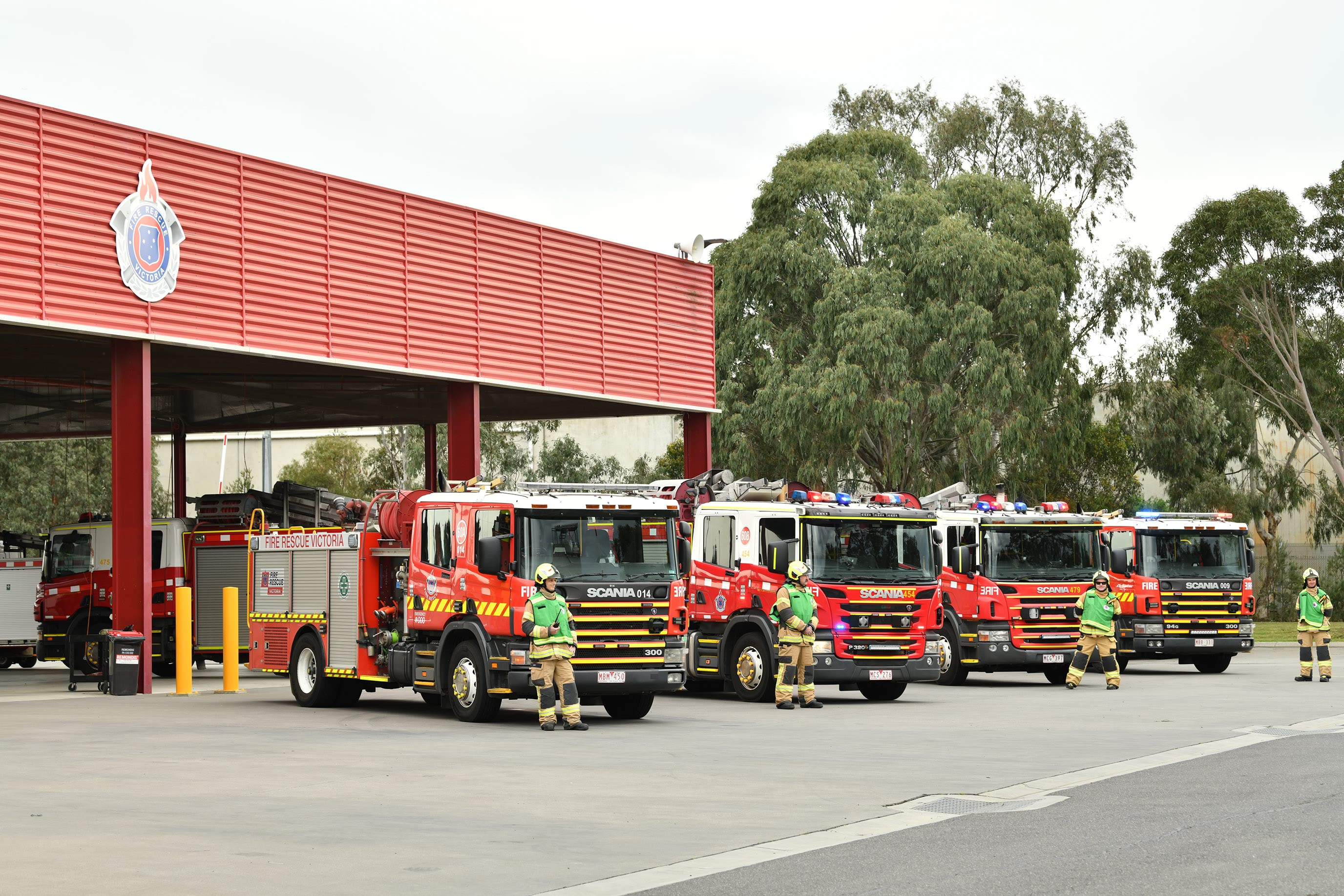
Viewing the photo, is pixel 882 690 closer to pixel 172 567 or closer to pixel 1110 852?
pixel 172 567

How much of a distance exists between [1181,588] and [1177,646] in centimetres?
97

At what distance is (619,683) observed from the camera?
1809 cm

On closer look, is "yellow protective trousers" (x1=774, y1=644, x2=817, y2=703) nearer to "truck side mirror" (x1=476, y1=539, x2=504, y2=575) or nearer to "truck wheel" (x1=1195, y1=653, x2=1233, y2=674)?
"truck side mirror" (x1=476, y1=539, x2=504, y2=575)

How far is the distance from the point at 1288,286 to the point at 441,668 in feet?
129

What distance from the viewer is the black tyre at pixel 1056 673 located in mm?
26031

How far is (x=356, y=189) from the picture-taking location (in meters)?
28.0

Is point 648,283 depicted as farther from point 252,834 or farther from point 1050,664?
point 252,834

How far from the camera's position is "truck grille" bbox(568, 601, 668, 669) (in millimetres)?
17953

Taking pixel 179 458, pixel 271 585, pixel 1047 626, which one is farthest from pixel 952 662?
pixel 179 458

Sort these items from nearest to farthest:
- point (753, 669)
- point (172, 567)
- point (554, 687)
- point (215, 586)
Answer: point (554, 687) → point (753, 669) → point (215, 586) → point (172, 567)

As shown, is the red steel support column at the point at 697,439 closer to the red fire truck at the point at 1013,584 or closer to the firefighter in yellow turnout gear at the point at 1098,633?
the red fire truck at the point at 1013,584

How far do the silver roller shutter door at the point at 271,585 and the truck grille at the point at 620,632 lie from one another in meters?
5.20

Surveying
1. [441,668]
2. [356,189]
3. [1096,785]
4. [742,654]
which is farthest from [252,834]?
[356,189]

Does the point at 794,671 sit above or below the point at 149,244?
below
